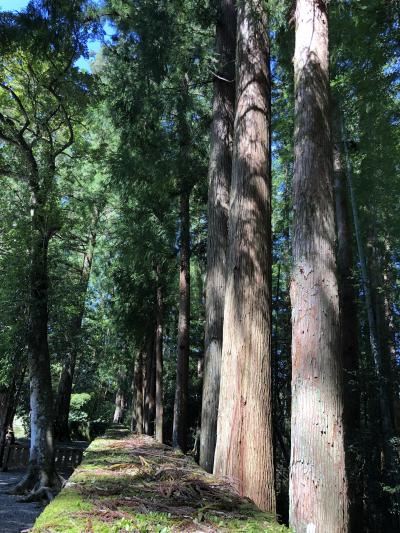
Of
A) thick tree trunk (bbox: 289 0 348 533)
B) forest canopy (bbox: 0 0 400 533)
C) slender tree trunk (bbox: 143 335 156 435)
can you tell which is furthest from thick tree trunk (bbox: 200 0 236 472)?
slender tree trunk (bbox: 143 335 156 435)

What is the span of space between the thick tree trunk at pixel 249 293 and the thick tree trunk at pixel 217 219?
121cm

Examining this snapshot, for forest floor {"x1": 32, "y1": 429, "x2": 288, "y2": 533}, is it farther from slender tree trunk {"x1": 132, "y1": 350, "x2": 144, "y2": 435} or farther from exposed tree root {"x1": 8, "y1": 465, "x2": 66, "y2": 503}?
slender tree trunk {"x1": 132, "y1": 350, "x2": 144, "y2": 435}

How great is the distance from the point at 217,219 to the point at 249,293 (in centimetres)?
259

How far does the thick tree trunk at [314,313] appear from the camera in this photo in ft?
11.6

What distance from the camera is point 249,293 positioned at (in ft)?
15.8

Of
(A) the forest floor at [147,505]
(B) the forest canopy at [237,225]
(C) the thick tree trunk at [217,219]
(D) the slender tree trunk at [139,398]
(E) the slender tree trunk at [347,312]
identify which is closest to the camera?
(A) the forest floor at [147,505]

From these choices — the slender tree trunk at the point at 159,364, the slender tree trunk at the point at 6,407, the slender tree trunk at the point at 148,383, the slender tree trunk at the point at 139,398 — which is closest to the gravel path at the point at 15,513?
the slender tree trunk at the point at 159,364

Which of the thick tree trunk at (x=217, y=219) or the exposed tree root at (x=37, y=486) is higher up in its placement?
the thick tree trunk at (x=217, y=219)

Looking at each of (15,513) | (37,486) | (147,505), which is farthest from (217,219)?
(37,486)

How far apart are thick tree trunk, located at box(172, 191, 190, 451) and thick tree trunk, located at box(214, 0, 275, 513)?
6179 mm

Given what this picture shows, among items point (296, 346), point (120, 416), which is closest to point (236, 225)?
point (296, 346)

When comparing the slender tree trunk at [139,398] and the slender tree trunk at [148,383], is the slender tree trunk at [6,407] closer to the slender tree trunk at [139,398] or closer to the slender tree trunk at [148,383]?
the slender tree trunk at [139,398]

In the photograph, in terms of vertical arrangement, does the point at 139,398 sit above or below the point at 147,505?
above

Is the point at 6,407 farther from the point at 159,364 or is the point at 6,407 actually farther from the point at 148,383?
the point at 148,383
